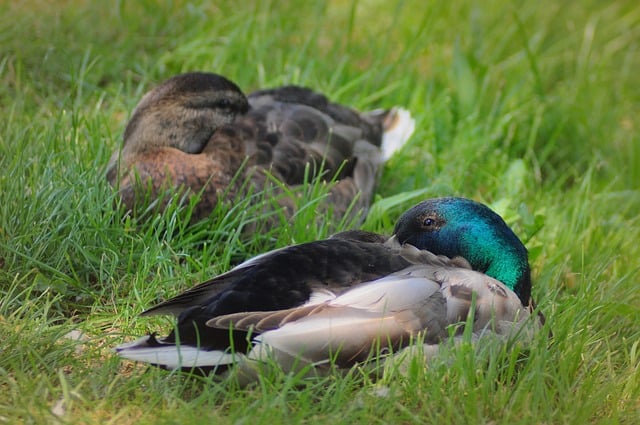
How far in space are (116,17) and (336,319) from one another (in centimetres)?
346

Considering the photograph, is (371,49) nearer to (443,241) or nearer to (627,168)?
(627,168)

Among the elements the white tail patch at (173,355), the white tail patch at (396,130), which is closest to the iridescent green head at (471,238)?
the white tail patch at (173,355)

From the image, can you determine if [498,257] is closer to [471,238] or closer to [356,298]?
[471,238]

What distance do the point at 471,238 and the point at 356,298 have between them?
659 mm

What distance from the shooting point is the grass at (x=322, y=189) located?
3.23 meters

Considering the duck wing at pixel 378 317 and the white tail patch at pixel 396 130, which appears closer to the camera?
the duck wing at pixel 378 317

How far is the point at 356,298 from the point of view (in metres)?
3.31

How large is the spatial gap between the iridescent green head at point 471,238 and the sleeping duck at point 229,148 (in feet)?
3.24

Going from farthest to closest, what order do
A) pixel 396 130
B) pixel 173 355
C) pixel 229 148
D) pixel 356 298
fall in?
pixel 396 130 < pixel 229 148 < pixel 356 298 < pixel 173 355

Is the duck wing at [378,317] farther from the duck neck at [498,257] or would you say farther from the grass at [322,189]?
the duck neck at [498,257]

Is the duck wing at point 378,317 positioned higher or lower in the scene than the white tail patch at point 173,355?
higher

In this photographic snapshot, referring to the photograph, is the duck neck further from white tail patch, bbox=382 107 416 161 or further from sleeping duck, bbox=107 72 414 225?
white tail patch, bbox=382 107 416 161

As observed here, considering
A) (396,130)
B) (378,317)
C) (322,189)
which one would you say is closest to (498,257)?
(378,317)

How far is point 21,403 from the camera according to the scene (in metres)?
3.10
